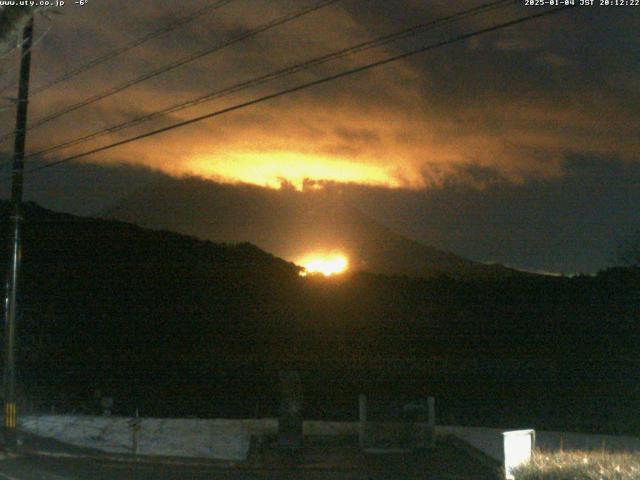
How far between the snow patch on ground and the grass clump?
53.5 feet

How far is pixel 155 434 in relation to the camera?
33.1 m

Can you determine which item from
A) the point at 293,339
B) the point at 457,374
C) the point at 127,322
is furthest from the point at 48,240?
the point at 457,374

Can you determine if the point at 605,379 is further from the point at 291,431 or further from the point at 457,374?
the point at 291,431

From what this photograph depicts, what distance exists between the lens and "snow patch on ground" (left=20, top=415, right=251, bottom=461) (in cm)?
2879

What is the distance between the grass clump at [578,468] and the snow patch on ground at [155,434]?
16.3m

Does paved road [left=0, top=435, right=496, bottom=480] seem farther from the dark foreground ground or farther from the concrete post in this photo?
the concrete post

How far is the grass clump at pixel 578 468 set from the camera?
427 inches

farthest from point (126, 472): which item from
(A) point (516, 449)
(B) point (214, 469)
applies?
(A) point (516, 449)

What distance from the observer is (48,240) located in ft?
192

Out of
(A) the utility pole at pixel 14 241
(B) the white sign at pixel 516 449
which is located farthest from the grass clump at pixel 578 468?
(A) the utility pole at pixel 14 241

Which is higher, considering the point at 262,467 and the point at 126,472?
the point at 126,472

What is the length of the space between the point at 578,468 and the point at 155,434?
24.3m

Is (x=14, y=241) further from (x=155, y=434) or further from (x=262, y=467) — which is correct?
(x=155, y=434)

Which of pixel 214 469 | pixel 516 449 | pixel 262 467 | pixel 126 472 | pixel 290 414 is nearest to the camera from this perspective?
pixel 516 449
